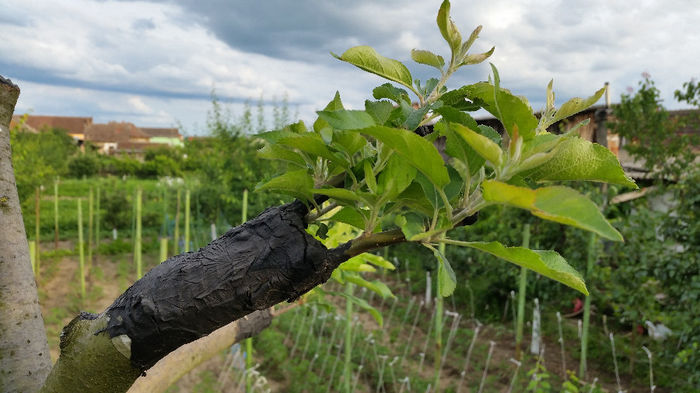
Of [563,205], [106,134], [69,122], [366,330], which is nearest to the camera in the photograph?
[563,205]

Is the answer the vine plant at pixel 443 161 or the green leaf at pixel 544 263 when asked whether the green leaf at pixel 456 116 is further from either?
the green leaf at pixel 544 263

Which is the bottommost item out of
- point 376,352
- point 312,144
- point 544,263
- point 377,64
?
point 376,352

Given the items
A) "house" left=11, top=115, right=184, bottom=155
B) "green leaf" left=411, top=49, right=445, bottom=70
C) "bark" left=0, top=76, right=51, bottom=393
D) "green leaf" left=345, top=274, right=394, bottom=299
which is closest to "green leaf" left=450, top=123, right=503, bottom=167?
"green leaf" left=411, top=49, right=445, bottom=70

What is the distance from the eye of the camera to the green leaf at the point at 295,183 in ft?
2.13

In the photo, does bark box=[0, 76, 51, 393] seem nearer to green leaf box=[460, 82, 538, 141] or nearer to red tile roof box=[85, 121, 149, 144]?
green leaf box=[460, 82, 538, 141]

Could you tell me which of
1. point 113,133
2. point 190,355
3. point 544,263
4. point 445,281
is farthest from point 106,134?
point 544,263

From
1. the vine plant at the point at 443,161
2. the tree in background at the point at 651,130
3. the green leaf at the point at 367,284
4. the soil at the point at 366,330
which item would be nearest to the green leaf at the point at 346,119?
the vine plant at the point at 443,161

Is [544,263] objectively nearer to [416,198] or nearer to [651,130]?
[416,198]

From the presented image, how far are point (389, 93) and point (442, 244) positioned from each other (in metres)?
1.68

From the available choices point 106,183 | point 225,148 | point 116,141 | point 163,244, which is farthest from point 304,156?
point 116,141

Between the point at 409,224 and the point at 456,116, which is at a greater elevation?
the point at 456,116

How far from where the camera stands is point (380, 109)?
2.09 ft

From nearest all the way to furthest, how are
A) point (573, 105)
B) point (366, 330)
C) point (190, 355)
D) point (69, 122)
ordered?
point (573, 105)
point (190, 355)
point (366, 330)
point (69, 122)

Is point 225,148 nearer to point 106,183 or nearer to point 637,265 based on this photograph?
point 106,183
